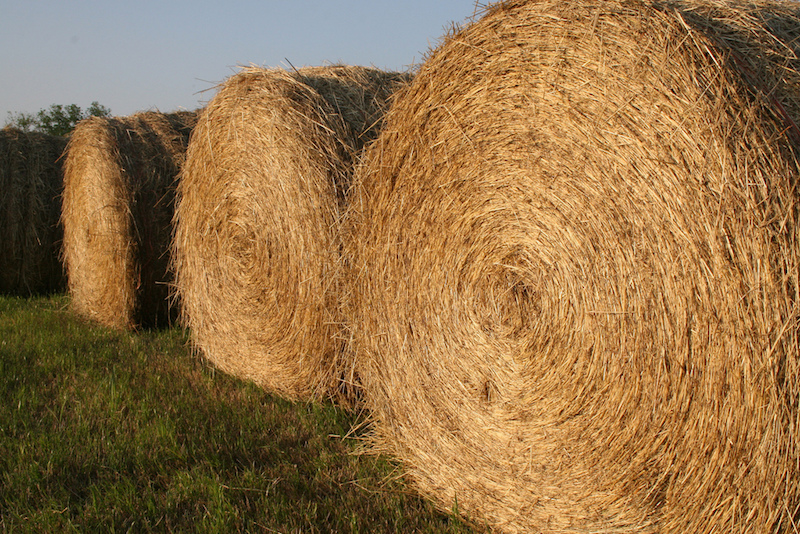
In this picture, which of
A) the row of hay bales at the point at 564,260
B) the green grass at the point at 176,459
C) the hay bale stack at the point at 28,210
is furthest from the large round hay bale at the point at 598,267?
the hay bale stack at the point at 28,210

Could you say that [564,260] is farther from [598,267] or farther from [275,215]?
[275,215]

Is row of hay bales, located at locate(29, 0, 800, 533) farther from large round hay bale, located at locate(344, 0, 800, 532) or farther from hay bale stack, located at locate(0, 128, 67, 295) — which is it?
hay bale stack, located at locate(0, 128, 67, 295)

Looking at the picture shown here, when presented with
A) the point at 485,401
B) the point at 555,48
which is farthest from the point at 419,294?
the point at 555,48

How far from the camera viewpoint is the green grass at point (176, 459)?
122 inches

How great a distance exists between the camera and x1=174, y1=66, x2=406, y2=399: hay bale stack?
4395 mm

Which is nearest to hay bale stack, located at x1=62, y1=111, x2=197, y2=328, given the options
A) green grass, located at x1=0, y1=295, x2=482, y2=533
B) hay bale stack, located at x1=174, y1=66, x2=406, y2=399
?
hay bale stack, located at x1=174, y1=66, x2=406, y2=399

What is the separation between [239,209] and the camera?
521cm

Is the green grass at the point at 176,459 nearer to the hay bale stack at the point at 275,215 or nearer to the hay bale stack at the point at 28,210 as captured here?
the hay bale stack at the point at 275,215

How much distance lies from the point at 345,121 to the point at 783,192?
3.01 metres

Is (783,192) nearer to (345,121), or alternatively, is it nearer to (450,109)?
(450,109)

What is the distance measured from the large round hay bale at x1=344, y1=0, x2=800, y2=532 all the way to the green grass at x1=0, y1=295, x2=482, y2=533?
1.65 feet

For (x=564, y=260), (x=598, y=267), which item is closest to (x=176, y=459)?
(x=564, y=260)

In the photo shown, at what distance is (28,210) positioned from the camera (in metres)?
8.77

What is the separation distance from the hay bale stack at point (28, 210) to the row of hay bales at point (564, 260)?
18.3 ft
